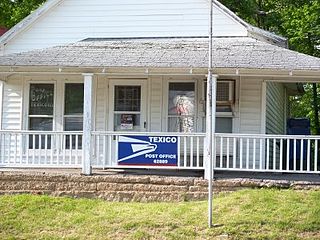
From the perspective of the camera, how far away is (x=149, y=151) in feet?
40.1

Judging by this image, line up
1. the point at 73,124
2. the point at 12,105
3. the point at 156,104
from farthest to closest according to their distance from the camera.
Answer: the point at 12,105, the point at 73,124, the point at 156,104

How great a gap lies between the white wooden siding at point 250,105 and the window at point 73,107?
4224mm

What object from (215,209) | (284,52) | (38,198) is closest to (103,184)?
(38,198)

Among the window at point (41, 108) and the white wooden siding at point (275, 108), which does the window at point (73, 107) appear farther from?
the white wooden siding at point (275, 108)

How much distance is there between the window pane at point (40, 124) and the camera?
14.8 m

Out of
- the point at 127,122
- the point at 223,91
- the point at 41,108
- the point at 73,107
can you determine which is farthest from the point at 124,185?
the point at 41,108

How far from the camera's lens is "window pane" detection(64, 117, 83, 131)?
1467 cm

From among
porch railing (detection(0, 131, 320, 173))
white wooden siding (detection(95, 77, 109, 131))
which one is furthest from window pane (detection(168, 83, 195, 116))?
white wooden siding (detection(95, 77, 109, 131))

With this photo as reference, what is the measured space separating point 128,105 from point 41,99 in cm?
240

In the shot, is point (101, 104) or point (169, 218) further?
point (101, 104)

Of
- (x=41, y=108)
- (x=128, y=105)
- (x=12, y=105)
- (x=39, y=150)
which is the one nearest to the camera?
(x=39, y=150)

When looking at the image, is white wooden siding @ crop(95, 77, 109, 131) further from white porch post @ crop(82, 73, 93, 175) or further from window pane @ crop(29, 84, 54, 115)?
white porch post @ crop(82, 73, 93, 175)

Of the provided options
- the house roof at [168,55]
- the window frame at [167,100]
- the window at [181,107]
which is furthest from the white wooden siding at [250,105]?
the window at [181,107]

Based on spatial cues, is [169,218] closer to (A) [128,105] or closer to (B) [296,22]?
(A) [128,105]
